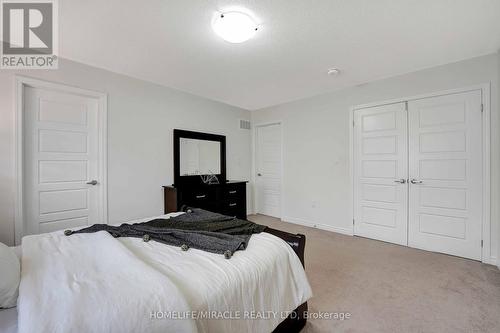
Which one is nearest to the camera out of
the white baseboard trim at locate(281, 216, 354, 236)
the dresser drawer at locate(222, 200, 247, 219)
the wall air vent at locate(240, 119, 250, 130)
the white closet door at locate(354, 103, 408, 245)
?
the white closet door at locate(354, 103, 408, 245)

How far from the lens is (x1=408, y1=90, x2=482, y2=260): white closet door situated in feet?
8.66

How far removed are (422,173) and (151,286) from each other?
3.36 metres

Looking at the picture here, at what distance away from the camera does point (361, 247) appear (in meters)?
3.08

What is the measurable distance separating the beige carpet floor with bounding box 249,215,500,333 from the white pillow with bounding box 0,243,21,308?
1616 millimetres

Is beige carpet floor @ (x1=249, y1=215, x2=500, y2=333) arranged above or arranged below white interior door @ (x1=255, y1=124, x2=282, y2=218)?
below

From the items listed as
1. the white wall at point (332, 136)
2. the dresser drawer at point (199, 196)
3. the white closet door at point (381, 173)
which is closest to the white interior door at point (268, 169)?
the white wall at point (332, 136)

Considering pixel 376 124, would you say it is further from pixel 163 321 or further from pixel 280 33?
pixel 163 321

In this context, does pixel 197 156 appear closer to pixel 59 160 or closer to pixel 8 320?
pixel 59 160

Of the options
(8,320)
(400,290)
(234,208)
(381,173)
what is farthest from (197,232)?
(381,173)

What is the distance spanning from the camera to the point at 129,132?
10.3 feet

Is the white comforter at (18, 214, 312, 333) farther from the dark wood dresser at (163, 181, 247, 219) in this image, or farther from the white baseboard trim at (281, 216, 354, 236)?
the white baseboard trim at (281, 216, 354, 236)

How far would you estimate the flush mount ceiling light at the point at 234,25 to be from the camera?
5.95ft

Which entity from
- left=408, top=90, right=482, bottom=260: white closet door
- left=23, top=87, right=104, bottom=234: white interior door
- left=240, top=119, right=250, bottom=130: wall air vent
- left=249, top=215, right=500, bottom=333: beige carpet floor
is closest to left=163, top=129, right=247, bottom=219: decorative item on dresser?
left=240, top=119, right=250, bottom=130: wall air vent

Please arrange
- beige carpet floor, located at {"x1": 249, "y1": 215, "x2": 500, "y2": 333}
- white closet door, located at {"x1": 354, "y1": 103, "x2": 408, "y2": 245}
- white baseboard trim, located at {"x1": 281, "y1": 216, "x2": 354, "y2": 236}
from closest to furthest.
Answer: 1. beige carpet floor, located at {"x1": 249, "y1": 215, "x2": 500, "y2": 333}
2. white closet door, located at {"x1": 354, "y1": 103, "x2": 408, "y2": 245}
3. white baseboard trim, located at {"x1": 281, "y1": 216, "x2": 354, "y2": 236}
